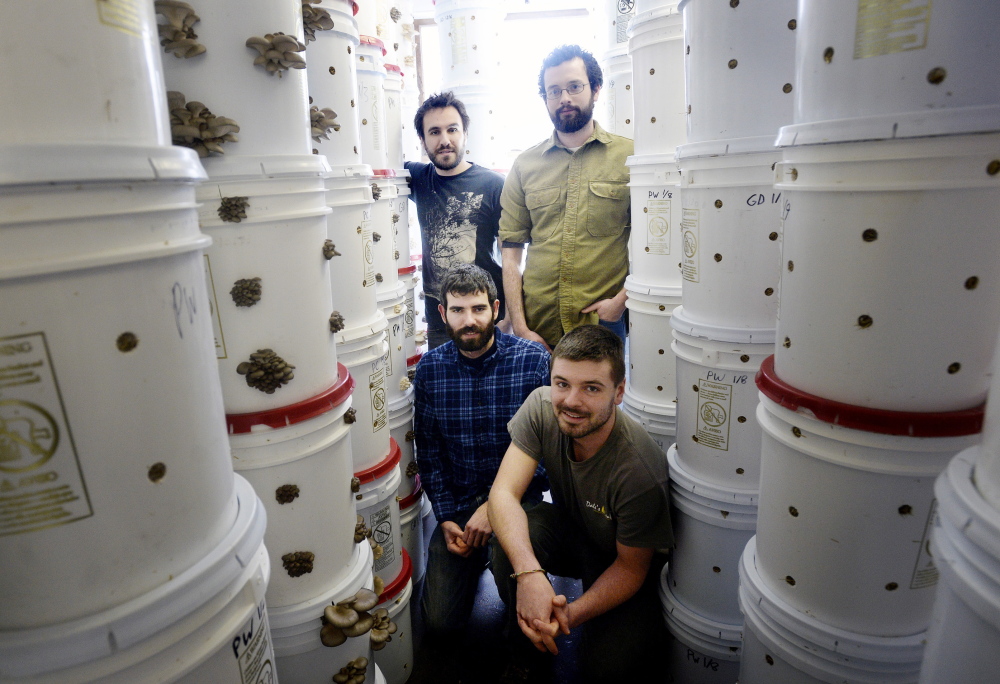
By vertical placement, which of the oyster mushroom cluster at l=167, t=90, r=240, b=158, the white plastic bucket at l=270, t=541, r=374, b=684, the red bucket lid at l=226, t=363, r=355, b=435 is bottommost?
the white plastic bucket at l=270, t=541, r=374, b=684

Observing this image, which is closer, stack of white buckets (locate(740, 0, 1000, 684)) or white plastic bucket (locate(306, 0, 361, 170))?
stack of white buckets (locate(740, 0, 1000, 684))

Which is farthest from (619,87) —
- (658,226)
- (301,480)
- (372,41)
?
(301,480)

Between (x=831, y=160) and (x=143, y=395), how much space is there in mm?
1105

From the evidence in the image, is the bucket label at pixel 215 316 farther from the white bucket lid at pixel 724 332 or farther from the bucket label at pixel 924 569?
the bucket label at pixel 924 569

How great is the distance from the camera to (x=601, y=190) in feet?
8.83

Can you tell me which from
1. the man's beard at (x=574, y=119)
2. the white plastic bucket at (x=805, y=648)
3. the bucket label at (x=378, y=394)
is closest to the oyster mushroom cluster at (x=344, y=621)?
the bucket label at (x=378, y=394)

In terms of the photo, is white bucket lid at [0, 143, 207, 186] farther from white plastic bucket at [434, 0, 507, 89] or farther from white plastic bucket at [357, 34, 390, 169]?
white plastic bucket at [434, 0, 507, 89]

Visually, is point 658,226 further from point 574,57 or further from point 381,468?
point 381,468

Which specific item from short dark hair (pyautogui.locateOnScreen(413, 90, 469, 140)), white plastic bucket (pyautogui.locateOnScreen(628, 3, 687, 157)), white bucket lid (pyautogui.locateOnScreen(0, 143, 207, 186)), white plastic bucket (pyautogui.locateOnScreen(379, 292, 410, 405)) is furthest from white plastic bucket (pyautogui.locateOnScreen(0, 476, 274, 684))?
short dark hair (pyautogui.locateOnScreen(413, 90, 469, 140))

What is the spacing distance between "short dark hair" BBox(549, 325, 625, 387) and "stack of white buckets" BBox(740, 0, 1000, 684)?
57 cm

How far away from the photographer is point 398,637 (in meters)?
2.03

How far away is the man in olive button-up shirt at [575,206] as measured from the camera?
271 centimetres

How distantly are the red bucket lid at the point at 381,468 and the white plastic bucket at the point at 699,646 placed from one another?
0.97 m

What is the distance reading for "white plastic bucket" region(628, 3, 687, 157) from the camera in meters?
2.08
